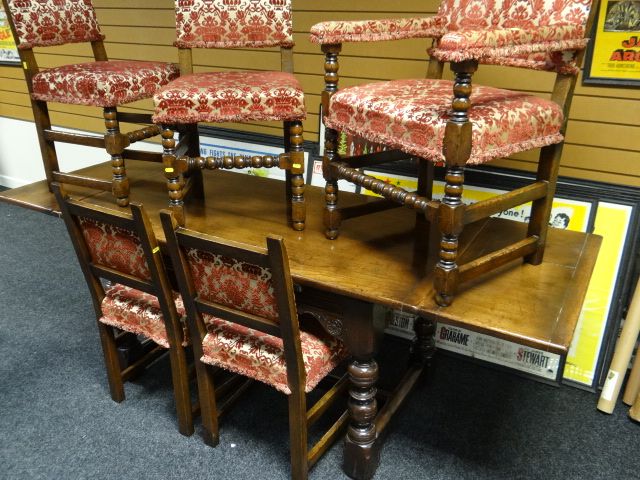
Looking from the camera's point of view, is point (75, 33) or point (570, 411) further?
point (75, 33)

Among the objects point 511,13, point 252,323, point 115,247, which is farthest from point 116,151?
point 511,13

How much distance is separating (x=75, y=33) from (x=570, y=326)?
87.1 inches

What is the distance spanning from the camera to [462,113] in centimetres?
127

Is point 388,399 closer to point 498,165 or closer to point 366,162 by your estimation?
point 366,162

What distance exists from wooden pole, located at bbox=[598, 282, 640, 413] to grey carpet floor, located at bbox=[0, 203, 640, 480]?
6cm

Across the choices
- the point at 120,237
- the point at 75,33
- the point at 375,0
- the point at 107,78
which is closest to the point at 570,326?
the point at 120,237

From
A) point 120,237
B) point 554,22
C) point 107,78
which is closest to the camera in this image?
point 554,22

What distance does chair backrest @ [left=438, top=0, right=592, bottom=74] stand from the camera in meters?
1.49

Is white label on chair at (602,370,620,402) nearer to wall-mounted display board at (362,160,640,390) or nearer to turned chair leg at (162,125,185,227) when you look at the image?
wall-mounted display board at (362,160,640,390)

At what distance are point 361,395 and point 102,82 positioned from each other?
139cm

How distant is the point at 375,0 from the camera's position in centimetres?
221

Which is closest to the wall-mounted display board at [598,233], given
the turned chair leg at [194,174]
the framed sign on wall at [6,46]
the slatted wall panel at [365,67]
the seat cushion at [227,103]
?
the slatted wall panel at [365,67]

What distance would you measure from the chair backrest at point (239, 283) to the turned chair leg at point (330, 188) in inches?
17.4

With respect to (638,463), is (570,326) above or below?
above
